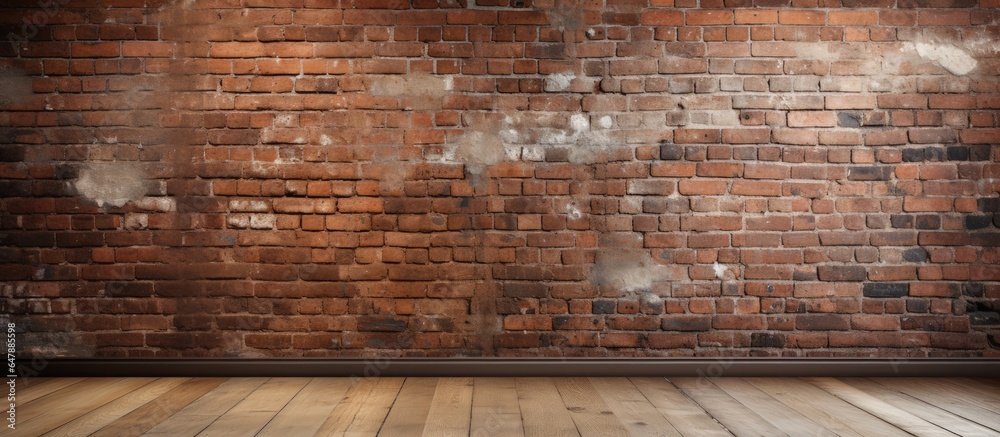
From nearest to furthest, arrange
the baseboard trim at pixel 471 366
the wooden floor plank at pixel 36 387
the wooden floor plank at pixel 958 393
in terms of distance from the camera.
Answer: the wooden floor plank at pixel 958 393 < the wooden floor plank at pixel 36 387 < the baseboard trim at pixel 471 366

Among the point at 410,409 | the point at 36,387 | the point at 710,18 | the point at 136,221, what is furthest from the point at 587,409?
the point at 36,387

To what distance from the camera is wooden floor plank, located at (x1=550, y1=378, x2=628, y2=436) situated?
2.30 metres

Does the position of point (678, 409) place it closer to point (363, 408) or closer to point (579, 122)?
point (363, 408)

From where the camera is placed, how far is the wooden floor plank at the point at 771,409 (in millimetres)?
2295

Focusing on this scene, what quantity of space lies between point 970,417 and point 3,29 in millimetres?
4586

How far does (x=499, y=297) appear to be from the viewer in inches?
122

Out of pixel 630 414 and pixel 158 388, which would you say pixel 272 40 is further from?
pixel 630 414

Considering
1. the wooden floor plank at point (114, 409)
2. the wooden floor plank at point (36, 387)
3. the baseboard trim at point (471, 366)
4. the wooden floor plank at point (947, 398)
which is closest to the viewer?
the wooden floor plank at point (114, 409)

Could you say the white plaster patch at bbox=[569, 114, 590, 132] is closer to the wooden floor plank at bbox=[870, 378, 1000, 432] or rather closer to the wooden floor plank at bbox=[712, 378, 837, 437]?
the wooden floor plank at bbox=[712, 378, 837, 437]

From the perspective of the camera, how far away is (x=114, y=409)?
8.39ft

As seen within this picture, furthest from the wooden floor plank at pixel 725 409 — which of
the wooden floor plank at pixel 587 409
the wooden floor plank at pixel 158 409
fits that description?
the wooden floor plank at pixel 158 409

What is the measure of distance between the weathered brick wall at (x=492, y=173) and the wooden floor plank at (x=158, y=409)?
226 millimetres

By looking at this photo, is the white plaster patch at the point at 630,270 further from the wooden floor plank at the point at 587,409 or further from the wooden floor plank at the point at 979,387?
the wooden floor plank at the point at 979,387

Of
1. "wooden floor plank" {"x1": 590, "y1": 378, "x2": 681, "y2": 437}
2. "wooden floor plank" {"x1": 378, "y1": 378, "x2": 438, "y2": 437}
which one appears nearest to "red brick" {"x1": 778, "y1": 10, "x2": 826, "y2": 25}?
"wooden floor plank" {"x1": 590, "y1": 378, "x2": 681, "y2": 437}
